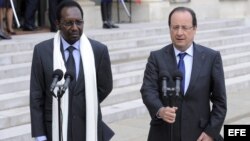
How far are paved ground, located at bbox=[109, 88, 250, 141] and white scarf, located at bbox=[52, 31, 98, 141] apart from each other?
134 inches

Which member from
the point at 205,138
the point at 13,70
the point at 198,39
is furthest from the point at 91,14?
the point at 205,138

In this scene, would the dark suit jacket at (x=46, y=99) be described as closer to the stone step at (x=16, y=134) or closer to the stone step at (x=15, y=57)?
the stone step at (x=16, y=134)

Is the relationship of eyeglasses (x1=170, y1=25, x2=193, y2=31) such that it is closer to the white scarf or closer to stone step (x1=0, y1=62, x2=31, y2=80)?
the white scarf

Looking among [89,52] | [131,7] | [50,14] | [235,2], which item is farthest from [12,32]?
[235,2]

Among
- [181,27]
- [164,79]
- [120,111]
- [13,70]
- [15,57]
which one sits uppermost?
[181,27]

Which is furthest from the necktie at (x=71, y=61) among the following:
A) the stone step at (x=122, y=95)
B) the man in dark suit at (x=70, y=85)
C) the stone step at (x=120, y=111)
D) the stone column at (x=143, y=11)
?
the stone column at (x=143, y=11)

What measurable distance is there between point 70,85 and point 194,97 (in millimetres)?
895

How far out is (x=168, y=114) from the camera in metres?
3.57

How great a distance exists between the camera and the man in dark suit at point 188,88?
3887mm

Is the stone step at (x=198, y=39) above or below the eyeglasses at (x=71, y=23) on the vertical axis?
below

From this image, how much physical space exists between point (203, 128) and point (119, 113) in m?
4.80

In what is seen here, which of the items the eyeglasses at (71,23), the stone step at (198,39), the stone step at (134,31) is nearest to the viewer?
the eyeglasses at (71,23)

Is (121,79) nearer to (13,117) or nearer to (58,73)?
(13,117)

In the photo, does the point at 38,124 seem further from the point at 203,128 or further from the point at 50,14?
the point at 50,14
